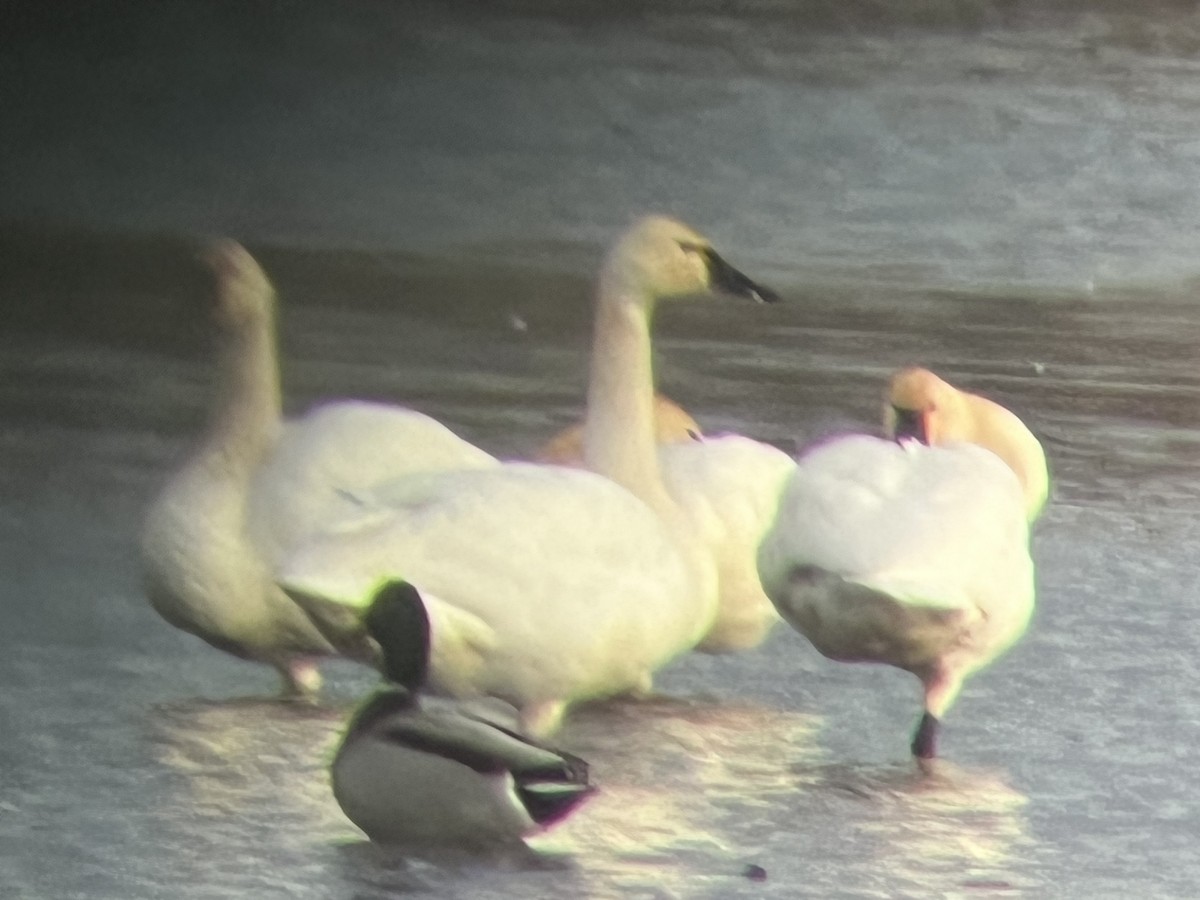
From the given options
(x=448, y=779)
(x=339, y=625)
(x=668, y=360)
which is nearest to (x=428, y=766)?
(x=448, y=779)

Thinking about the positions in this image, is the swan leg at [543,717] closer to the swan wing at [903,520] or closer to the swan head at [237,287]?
the swan wing at [903,520]

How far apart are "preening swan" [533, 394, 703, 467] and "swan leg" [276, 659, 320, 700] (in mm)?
275

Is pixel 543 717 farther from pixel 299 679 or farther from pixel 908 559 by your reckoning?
pixel 908 559

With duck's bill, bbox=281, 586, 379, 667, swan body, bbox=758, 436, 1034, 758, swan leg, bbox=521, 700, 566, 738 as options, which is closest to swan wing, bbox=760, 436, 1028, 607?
swan body, bbox=758, 436, 1034, 758

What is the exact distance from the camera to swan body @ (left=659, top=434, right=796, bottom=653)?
1571 millimetres

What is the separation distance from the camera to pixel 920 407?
1.59 metres

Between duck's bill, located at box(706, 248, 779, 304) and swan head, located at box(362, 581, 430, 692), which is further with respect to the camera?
duck's bill, located at box(706, 248, 779, 304)

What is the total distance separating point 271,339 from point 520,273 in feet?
0.79

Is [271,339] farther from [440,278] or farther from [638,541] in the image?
[638,541]

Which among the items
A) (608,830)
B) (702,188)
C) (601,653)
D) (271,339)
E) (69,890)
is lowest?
(69,890)

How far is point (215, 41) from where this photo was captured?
1699 mm

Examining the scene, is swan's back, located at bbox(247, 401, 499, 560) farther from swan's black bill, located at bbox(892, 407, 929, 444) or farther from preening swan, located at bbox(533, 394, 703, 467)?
swan's black bill, located at bbox(892, 407, 929, 444)

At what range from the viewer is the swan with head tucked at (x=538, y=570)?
1.53 metres

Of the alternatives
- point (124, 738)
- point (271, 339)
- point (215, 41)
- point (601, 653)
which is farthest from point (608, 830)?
point (215, 41)
